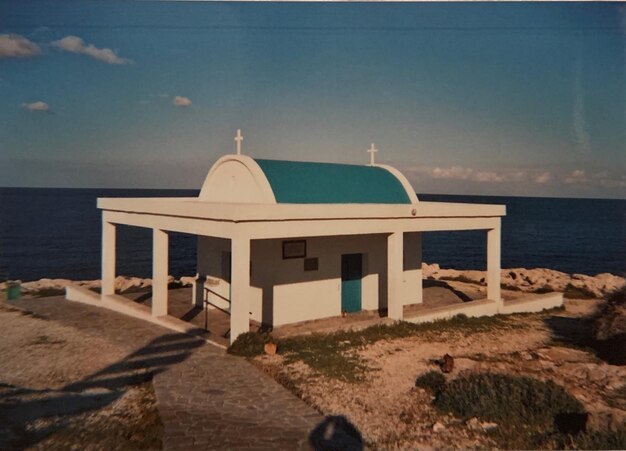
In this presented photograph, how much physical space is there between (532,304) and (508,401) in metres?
10.3

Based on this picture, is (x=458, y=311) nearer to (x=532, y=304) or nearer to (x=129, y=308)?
(x=532, y=304)

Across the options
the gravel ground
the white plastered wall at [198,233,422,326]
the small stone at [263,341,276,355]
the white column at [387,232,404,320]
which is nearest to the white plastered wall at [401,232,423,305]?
the white plastered wall at [198,233,422,326]

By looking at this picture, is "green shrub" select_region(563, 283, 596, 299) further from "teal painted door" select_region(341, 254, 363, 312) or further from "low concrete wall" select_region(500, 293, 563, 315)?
"teal painted door" select_region(341, 254, 363, 312)

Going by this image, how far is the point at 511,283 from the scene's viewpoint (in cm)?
2630

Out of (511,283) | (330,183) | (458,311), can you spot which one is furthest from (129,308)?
(511,283)

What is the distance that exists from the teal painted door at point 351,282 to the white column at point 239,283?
4.65m

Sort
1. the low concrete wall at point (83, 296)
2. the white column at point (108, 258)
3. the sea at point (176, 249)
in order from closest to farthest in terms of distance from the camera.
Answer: the white column at point (108, 258)
the low concrete wall at point (83, 296)
the sea at point (176, 249)

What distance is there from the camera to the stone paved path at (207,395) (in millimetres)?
6938

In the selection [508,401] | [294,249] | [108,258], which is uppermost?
[294,249]

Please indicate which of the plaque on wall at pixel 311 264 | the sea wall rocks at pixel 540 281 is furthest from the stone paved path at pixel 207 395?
the sea wall rocks at pixel 540 281

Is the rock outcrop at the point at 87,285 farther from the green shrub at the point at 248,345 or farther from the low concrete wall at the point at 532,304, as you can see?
the low concrete wall at the point at 532,304

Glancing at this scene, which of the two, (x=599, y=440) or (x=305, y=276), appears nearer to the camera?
(x=599, y=440)

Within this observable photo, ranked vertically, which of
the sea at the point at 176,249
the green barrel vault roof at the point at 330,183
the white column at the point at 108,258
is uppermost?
the green barrel vault roof at the point at 330,183

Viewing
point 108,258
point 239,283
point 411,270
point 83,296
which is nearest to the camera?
point 239,283
